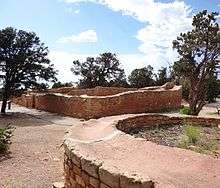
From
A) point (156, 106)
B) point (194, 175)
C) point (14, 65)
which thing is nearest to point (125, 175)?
point (194, 175)

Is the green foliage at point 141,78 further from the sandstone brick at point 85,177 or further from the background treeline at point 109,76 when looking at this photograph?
the sandstone brick at point 85,177

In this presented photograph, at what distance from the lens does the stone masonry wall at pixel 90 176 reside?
3916mm

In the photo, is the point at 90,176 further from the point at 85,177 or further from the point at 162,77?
the point at 162,77

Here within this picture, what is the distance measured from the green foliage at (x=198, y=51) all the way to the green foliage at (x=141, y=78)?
30.7 feet

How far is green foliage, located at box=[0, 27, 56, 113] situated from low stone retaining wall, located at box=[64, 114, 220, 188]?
39.3 feet

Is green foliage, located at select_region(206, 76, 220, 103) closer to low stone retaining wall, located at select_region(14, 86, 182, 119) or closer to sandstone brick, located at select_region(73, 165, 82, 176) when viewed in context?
low stone retaining wall, located at select_region(14, 86, 182, 119)

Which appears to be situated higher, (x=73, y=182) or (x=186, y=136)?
(x=186, y=136)

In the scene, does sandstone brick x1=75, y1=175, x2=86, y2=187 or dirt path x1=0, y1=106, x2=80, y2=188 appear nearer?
sandstone brick x1=75, y1=175, x2=86, y2=187

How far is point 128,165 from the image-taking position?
4676mm

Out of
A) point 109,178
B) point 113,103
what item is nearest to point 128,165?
point 109,178

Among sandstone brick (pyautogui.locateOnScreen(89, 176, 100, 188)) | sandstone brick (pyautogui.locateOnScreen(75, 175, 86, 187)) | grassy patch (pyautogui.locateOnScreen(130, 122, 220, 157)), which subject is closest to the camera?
sandstone brick (pyautogui.locateOnScreen(89, 176, 100, 188))

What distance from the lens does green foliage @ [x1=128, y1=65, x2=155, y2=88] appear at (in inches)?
1174

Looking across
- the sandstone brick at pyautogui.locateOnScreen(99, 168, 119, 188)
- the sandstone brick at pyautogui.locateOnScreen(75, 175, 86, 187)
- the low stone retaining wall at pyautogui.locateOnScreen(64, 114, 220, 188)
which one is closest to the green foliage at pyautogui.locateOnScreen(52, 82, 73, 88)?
the low stone retaining wall at pyautogui.locateOnScreen(64, 114, 220, 188)

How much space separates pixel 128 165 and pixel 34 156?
4971 mm
